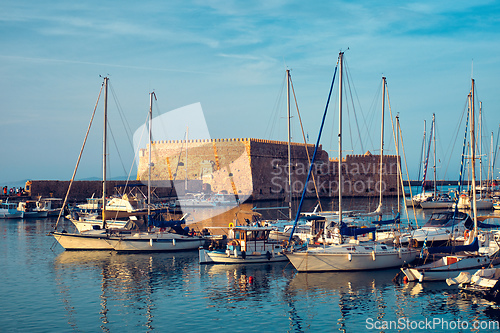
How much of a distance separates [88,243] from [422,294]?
16031mm

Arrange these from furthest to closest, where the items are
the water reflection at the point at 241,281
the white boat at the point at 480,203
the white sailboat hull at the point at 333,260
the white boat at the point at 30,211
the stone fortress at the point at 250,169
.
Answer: the stone fortress at the point at 250,169, the white boat at the point at 480,203, the white boat at the point at 30,211, the white sailboat hull at the point at 333,260, the water reflection at the point at 241,281

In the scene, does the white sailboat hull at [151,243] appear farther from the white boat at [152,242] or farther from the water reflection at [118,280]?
the water reflection at [118,280]

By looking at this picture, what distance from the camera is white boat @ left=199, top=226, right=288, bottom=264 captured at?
2075cm

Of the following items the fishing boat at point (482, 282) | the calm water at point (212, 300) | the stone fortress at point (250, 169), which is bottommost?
the calm water at point (212, 300)

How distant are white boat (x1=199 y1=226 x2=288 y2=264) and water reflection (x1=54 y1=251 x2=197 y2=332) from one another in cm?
118

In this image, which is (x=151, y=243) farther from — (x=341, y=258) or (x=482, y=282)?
(x=482, y=282)

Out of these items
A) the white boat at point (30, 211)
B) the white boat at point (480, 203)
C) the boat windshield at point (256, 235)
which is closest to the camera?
the boat windshield at point (256, 235)

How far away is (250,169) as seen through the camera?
56.4 metres

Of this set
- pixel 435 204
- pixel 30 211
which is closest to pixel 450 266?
pixel 435 204

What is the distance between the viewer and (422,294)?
643 inches

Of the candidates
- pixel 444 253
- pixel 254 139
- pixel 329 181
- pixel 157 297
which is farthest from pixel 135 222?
pixel 329 181

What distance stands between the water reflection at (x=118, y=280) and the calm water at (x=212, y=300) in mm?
35

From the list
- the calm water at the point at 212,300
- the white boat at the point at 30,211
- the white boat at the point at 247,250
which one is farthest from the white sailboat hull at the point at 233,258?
the white boat at the point at 30,211

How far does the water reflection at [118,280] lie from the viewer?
14888 mm
